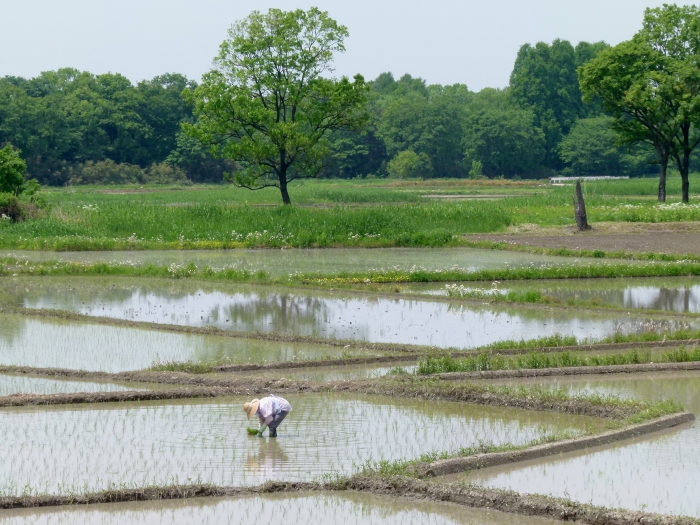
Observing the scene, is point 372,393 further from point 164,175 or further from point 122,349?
point 164,175

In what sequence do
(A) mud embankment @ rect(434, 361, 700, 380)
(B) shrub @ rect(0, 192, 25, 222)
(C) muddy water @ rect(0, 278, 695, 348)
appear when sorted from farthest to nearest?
(B) shrub @ rect(0, 192, 25, 222) → (C) muddy water @ rect(0, 278, 695, 348) → (A) mud embankment @ rect(434, 361, 700, 380)

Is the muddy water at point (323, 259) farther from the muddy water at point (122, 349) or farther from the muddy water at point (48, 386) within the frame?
the muddy water at point (48, 386)

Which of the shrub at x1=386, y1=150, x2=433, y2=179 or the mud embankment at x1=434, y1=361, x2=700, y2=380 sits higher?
the shrub at x1=386, y1=150, x2=433, y2=179

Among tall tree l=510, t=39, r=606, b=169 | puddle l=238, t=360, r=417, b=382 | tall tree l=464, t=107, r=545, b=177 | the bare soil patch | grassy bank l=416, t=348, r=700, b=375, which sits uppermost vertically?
tall tree l=510, t=39, r=606, b=169

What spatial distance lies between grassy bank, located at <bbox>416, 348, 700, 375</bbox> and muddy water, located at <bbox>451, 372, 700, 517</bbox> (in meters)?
2.98

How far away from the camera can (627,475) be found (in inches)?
333

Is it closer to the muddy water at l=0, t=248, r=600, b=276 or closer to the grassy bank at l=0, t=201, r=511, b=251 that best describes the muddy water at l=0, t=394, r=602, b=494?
the muddy water at l=0, t=248, r=600, b=276

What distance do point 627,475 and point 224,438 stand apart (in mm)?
3930

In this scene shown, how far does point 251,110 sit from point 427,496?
1243 inches

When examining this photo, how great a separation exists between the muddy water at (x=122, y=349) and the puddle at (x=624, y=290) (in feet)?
22.1

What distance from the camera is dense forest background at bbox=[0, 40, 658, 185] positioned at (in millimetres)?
70000

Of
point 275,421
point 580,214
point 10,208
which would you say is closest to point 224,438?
point 275,421

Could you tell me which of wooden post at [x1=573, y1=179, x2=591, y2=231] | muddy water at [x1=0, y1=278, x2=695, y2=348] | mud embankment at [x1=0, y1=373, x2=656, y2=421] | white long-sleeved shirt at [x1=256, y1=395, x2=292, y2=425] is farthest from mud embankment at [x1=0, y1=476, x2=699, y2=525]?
wooden post at [x1=573, y1=179, x2=591, y2=231]

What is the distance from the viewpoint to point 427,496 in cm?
795
